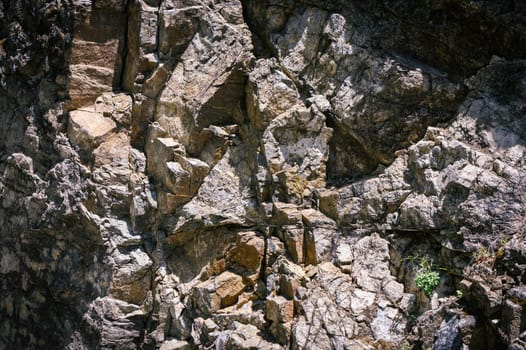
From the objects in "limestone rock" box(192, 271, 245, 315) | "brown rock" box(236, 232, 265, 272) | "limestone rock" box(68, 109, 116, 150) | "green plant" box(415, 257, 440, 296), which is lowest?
"limestone rock" box(192, 271, 245, 315)

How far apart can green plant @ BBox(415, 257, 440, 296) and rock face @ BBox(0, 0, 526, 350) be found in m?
0.02

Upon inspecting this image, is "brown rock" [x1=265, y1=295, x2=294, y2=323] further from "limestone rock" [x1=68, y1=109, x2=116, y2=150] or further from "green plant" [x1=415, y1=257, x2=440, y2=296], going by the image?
"limestone rock" [x1=68, y1=109, x2=116, y2=150]

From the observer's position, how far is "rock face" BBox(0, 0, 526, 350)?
705 cm

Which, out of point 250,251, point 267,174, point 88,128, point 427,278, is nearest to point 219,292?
point 250,251

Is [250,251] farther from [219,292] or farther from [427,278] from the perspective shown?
[427,278]

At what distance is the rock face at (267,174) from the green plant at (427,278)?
18 millimetres

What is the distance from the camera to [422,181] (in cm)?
748

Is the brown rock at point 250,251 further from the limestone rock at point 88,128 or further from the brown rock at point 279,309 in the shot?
the limestone rock at point 88,128

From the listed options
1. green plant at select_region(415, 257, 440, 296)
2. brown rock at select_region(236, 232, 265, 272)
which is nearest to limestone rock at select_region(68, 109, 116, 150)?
brown rock at select_region(236, 232, 265, 272)

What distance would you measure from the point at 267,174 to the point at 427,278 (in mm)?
2660

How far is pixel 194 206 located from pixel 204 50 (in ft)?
7.61

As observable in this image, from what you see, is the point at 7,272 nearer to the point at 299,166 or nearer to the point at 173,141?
the point at 173,141

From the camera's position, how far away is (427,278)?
7008 millimetres

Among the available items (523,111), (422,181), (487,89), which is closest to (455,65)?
(487,89)
